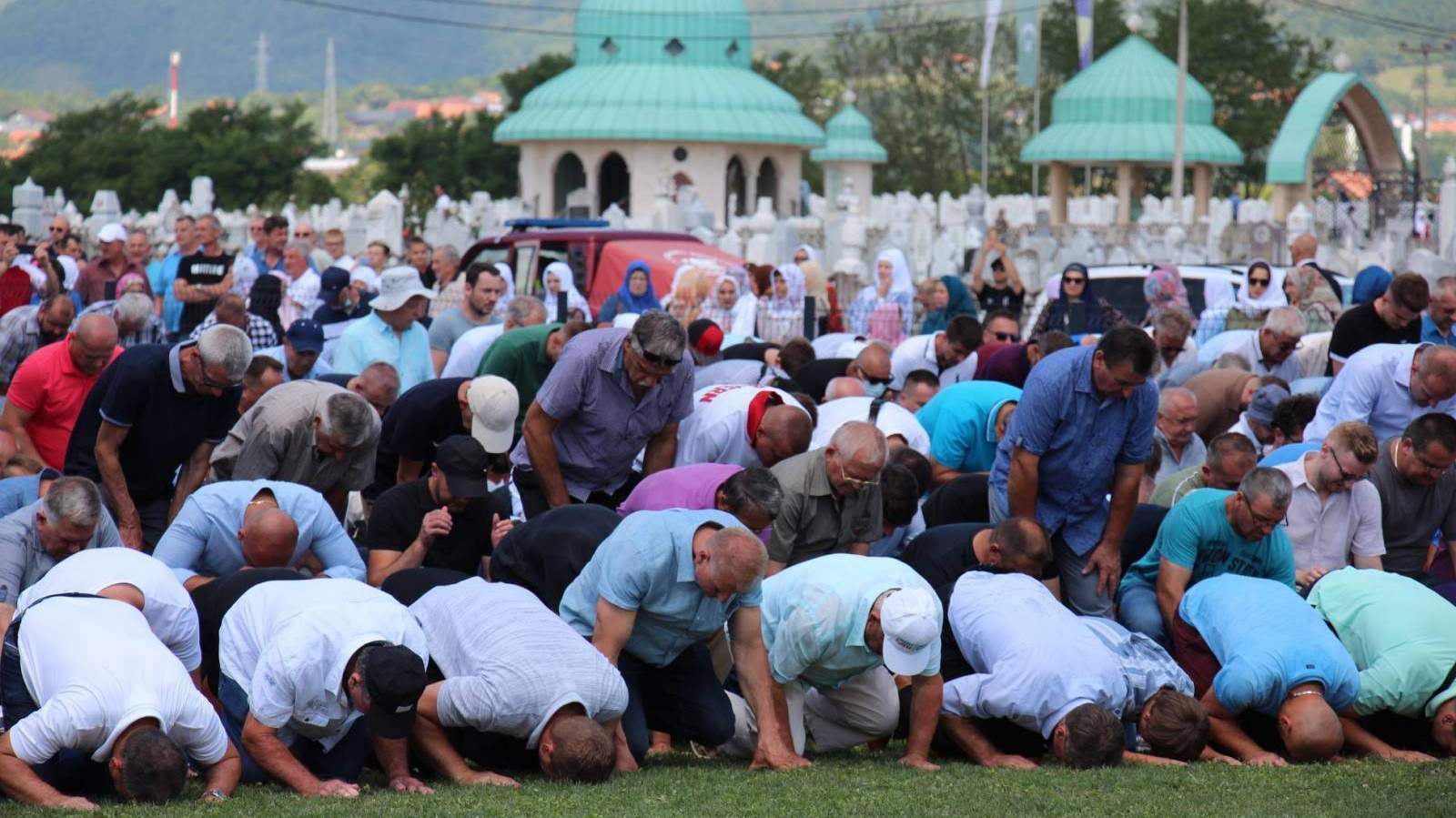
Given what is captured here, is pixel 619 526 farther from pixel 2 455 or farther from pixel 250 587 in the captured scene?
pixel 2 455

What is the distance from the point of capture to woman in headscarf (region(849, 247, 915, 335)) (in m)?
14.8

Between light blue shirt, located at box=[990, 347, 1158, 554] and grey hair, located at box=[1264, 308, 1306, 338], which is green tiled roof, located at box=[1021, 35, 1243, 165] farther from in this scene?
light blue shirt, located at box=[990, 347, 1158, 554]

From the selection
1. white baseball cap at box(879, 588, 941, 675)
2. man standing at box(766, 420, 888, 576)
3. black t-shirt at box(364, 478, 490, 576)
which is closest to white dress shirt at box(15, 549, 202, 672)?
black t-shirt at box(364, 478, 490, 576)

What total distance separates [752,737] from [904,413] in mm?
2498

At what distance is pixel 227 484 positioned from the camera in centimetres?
771

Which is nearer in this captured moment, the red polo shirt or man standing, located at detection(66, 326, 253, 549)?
man standing, located at detection(66, 326, 253, 549)

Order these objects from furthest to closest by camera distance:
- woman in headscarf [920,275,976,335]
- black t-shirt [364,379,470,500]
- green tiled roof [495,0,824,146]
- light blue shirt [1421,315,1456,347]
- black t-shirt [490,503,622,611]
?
green tiled roof [495,0,824,146]
woman in headscarf [920,275,976,335]
light blue shirt [1421,315,1456,347]
black t-shirt [364,379,470,500]
black t-shirt [490,503,622,611]

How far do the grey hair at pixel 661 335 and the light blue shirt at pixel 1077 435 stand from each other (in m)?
1.46

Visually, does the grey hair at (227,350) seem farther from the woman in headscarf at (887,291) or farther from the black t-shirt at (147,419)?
the woman in headscarf at (887,291)

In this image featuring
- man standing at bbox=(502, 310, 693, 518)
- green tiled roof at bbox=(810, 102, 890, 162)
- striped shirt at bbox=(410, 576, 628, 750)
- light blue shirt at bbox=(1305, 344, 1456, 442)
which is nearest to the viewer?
striped shirt at bbox=(410, 576, 628, 750)

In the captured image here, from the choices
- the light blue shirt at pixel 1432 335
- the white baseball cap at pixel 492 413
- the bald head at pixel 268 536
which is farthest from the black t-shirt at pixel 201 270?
the light blue shirt at pixel 1432 335

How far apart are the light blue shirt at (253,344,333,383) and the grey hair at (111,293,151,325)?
24.3 inches

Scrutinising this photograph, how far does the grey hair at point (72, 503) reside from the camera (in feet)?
23.4

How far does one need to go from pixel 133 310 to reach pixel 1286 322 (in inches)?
249
